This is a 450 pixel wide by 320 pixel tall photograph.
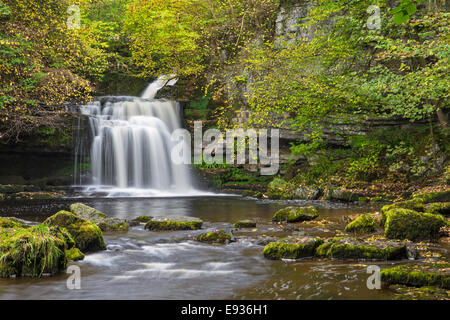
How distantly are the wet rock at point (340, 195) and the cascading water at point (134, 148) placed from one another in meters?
8.17

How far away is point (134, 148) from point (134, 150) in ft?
0.34

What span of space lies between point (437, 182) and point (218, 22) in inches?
587

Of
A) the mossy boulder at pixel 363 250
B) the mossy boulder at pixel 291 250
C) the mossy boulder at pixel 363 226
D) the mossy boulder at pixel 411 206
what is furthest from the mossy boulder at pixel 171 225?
the mossy boulder at pixel 411 206

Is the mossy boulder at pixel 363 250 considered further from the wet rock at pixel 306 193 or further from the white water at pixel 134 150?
the white water at pixel 134 150

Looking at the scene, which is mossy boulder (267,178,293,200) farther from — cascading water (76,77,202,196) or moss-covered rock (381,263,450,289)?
moss-covered rock (381,263,450,289)

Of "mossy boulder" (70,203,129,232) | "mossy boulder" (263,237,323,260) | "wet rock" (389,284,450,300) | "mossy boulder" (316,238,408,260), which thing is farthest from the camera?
"mossy boulder" (70,203,129,232)

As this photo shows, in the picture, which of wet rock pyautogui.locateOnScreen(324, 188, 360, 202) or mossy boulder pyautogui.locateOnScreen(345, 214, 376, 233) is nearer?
mossy boulder pyautogui.locateOnScreen(345, 214, 376, 233)

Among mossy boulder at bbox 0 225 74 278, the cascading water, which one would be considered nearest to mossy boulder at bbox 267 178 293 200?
the cascading water

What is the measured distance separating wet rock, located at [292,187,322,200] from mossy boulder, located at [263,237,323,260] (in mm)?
9011

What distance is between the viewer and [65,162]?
18.6 meters

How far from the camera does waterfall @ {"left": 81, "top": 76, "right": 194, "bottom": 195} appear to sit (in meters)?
18.6

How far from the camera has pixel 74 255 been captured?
608 cm

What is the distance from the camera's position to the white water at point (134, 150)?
18578mm
